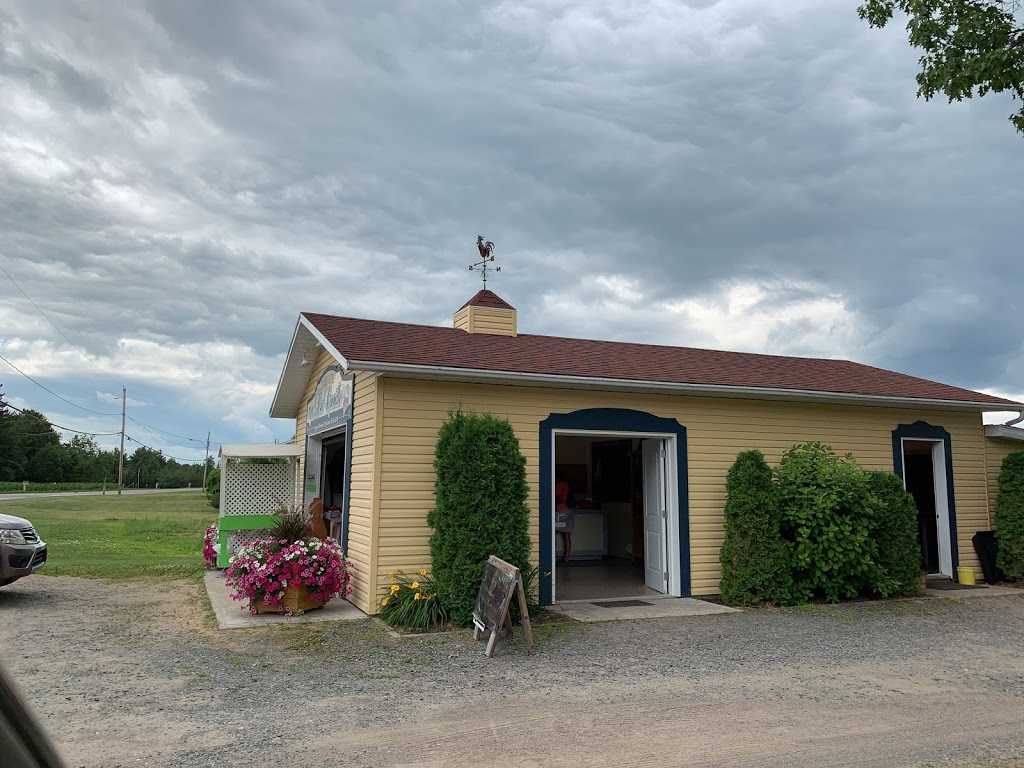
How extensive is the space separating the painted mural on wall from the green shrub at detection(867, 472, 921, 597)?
746 centimetres

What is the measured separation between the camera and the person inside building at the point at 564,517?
1467cm

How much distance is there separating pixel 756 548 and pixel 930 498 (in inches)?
289

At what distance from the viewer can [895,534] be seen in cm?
1079

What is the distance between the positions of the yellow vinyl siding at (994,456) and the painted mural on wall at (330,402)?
10.9 m

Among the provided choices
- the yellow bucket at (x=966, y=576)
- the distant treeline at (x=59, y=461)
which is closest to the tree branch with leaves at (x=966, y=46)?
the yellow bucket at (x=966, y=576)

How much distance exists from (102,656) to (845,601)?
30.0ft

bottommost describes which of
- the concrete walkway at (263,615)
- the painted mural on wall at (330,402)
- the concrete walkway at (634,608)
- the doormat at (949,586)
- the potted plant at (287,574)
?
the doormat at (949,586)

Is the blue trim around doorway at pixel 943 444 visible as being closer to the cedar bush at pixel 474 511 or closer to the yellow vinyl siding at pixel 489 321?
the yellow vinyl siding at pixel 489 321

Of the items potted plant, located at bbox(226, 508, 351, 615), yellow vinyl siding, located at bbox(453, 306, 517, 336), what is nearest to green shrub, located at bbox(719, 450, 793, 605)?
yellow vinyl siding, located at bbox(453, 306, 517, 336)

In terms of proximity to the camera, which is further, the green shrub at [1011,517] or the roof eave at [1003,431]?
the roof eave at [1003,431]

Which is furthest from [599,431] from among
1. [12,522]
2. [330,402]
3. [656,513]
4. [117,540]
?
[117,540]

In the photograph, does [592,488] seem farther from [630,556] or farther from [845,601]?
[845,601]

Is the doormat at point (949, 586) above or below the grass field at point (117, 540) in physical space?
below

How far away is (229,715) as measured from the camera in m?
5.45
